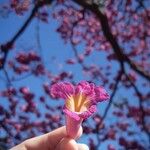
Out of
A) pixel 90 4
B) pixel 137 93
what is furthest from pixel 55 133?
pixel 137 93

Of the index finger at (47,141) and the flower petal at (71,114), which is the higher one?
the flower petal at (71,114)

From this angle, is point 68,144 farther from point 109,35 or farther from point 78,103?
point 109,35

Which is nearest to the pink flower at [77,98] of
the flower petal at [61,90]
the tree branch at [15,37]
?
the flower petal at [61,90]

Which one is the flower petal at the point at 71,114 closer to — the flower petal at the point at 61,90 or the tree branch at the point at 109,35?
the flower petal at the point at 61,90

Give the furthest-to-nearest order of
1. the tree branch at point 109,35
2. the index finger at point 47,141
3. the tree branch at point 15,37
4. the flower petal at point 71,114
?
the tree branch at point 15,37 < the tree branch at point 109,35 < the index finger at point 47,141 < the flower petal at point 71,114

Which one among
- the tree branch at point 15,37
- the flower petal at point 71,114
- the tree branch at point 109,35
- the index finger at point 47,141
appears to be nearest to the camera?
the flower petal at point 71,114

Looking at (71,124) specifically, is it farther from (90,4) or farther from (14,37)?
(14,37)

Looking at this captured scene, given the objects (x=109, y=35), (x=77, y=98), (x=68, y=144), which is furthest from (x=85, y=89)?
(x=109, y=35)
